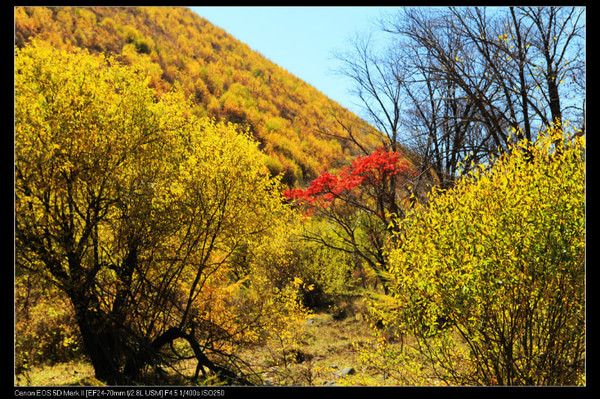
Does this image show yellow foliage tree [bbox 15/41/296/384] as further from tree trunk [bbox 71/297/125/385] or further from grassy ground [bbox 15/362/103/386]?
grassy ground [bbox 15/362/103/386]

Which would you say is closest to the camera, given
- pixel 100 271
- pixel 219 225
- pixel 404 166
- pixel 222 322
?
pixel 100 271

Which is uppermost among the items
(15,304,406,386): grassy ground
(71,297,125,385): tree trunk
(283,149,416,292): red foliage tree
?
(283,149,416,292): red foliage tree

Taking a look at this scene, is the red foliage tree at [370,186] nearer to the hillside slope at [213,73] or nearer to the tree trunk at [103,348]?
the tree trunk at [103,348]

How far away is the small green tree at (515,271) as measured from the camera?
4.59 metres

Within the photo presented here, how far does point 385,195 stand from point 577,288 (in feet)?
30.7

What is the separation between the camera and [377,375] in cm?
906

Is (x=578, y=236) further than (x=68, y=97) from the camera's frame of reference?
No

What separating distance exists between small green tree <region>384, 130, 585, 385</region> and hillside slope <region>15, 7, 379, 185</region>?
18447 mm

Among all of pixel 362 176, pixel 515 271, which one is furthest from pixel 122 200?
pixel 362 176

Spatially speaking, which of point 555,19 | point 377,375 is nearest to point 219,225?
point 377,375

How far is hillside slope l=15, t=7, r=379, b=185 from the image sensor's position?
96.7 ft

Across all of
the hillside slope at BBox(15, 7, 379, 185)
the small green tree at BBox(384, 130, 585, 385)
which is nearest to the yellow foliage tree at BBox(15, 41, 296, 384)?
the small green tree at BBox(384, 130, 585, 385)

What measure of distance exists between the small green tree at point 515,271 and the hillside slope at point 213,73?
1845cm
